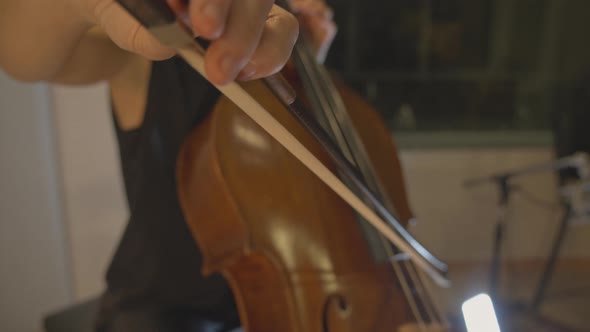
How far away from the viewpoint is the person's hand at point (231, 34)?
0.15 metres

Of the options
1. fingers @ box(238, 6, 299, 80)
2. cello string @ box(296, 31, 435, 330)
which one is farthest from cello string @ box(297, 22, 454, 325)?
fingers @ box(238, 6, 299, 80)

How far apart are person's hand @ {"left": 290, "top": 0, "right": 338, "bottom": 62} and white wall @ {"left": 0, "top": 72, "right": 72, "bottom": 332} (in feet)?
3.19

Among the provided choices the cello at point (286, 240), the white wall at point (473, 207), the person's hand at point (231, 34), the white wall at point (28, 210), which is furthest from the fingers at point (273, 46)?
the white wall at point (473, 207)

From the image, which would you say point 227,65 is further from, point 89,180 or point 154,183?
point 89,180

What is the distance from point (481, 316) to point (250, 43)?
325mm

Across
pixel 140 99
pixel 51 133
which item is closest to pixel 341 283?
pixel 140 99

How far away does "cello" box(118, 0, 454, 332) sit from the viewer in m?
0.51

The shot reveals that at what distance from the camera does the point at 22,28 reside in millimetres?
359

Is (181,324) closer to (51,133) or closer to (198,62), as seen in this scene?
(198,62)

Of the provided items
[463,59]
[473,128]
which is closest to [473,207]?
[473,128]

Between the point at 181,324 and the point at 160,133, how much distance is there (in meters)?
0.28

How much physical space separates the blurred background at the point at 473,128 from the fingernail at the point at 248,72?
1.35 metres

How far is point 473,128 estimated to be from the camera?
1.83 m

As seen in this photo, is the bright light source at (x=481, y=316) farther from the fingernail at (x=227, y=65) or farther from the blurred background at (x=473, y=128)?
the blurred background at (x=473, y=128)
